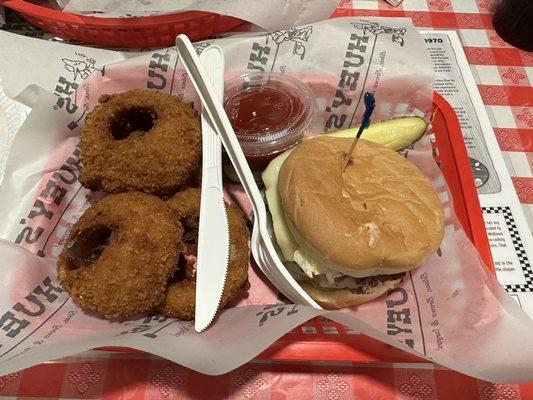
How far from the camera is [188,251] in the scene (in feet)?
4.93

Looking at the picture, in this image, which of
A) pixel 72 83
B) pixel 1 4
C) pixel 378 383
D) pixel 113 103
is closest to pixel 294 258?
pixel 378 383

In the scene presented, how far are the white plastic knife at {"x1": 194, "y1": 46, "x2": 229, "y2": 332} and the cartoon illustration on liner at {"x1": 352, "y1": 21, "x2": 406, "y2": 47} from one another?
1.99 feet

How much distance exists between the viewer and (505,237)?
5.67 ft

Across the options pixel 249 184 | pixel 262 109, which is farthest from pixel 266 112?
pixel 249 184

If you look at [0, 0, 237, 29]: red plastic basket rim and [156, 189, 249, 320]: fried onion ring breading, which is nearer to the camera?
[156, 189, 249, 320]: fried onion ring breading

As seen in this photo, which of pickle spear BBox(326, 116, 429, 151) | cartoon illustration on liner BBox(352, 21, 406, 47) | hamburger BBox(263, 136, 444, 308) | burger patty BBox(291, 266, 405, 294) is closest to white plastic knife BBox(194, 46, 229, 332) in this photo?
hamburger BBox(263, 136, 444, 308)

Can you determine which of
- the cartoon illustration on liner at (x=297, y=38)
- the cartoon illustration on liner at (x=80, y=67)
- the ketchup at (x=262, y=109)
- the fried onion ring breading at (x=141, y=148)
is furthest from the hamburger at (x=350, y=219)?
the cartoon illustration on liner at (x=80, y=67)

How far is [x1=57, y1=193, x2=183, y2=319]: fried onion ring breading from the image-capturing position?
1.28 metres

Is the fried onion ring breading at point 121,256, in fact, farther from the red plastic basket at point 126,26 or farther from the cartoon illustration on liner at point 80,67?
the red plastic basket at point 126,26

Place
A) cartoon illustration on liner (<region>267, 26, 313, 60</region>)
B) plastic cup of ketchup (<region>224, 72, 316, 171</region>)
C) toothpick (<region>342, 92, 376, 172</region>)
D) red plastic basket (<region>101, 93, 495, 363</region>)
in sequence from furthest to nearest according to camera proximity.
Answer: cartoon illustration on liner (<region>267, 26, 313, 60</region>), plastic cup of ketchup (<region>224, 72, 316, 171</region>), red plastic basket (<region>101, 93, 495, 363</region>), toothpick (<region>342, 92, 376, 172</region>)

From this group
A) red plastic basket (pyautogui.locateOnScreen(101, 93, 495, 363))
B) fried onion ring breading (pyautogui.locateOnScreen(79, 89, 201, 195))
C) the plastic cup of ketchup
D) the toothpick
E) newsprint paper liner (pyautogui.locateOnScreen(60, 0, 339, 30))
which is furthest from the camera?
newsprint paper liner (pyautogui.locateOnScreen(60, 0, 339, 30))

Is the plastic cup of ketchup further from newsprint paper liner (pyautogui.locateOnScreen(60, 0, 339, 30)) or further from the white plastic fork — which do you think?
newsprint paper liner (pyautogui.locateOnScreen(60, 0, 339, 30))

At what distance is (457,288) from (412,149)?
57 cm

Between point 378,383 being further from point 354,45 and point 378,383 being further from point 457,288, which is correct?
point 354,45
